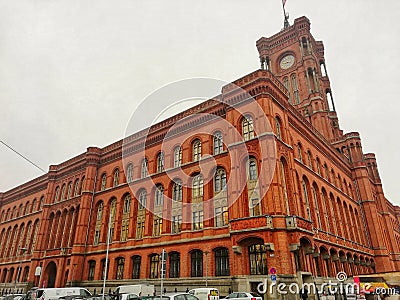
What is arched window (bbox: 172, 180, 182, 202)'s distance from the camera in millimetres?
34000

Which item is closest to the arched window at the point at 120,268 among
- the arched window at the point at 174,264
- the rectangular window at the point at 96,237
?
the rectangular window at the point at 96,237

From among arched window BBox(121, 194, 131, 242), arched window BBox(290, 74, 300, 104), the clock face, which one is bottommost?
arched window BBox(121, 194, 131, 242)

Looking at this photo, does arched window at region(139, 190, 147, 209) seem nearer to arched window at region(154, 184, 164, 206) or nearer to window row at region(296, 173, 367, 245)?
arched window at region(154, 184, 164, 206)

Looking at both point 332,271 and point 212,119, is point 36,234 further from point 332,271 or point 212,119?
point 332,271

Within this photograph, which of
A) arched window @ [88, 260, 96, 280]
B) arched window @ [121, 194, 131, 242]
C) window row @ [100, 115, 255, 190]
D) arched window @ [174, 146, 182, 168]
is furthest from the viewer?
arched window @ [88, 260, 96, 280]

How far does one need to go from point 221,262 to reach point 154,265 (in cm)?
901

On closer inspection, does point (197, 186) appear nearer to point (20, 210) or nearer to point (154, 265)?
point (154, 265)

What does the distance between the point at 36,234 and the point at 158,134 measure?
29291mm

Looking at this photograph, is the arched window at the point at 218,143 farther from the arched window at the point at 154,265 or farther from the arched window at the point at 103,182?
the arched window at the point at 103,182

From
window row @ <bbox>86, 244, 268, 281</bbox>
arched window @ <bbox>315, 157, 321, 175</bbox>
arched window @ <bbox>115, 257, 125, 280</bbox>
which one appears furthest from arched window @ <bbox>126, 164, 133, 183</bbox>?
arched window @ <bbox>315, 157, 321, 175</bbox>

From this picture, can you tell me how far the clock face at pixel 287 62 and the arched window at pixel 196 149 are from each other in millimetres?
34909

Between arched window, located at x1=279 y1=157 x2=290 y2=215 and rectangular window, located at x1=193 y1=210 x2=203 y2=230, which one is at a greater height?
arched window, located at x1=279 y1=157 x2=290 y2=215

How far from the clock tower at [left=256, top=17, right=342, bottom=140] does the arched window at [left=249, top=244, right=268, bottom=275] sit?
1259 inches

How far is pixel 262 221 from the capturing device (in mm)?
24516
